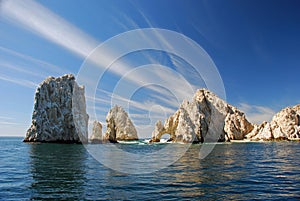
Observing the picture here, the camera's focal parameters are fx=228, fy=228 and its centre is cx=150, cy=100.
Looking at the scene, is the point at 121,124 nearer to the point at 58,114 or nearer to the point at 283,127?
the point at 58,114

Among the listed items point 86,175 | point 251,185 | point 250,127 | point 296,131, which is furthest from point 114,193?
point 250,127

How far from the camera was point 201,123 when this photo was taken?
103125 millimetres

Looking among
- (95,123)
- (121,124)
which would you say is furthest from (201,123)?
(121,124)

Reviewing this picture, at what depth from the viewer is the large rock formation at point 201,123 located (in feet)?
333

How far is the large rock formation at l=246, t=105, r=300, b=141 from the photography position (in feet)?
379

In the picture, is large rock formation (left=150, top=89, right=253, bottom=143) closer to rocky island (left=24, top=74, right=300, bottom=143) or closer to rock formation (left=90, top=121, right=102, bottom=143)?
rocky island (left=24, top=74, right=300, bottom=143)

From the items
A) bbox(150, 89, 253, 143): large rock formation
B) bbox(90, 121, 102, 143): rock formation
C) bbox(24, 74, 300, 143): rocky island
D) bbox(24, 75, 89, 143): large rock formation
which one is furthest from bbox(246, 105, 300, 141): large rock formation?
bbox(24, 75, 89, 143): large rock formation

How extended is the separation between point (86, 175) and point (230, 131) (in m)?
128

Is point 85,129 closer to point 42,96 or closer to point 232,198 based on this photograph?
point 42,96

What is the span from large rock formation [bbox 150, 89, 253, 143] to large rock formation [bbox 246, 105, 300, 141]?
21.0 meters

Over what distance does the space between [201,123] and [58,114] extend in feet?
210

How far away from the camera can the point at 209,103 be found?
11556cm

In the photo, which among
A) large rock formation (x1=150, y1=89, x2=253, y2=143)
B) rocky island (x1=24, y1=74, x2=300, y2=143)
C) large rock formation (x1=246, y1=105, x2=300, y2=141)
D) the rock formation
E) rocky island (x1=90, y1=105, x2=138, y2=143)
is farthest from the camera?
rocky island (x1=90, y1=105, x2=138, y2=143)

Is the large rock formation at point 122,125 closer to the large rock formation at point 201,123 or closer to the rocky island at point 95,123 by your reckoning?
the rocky island at point 95,123
